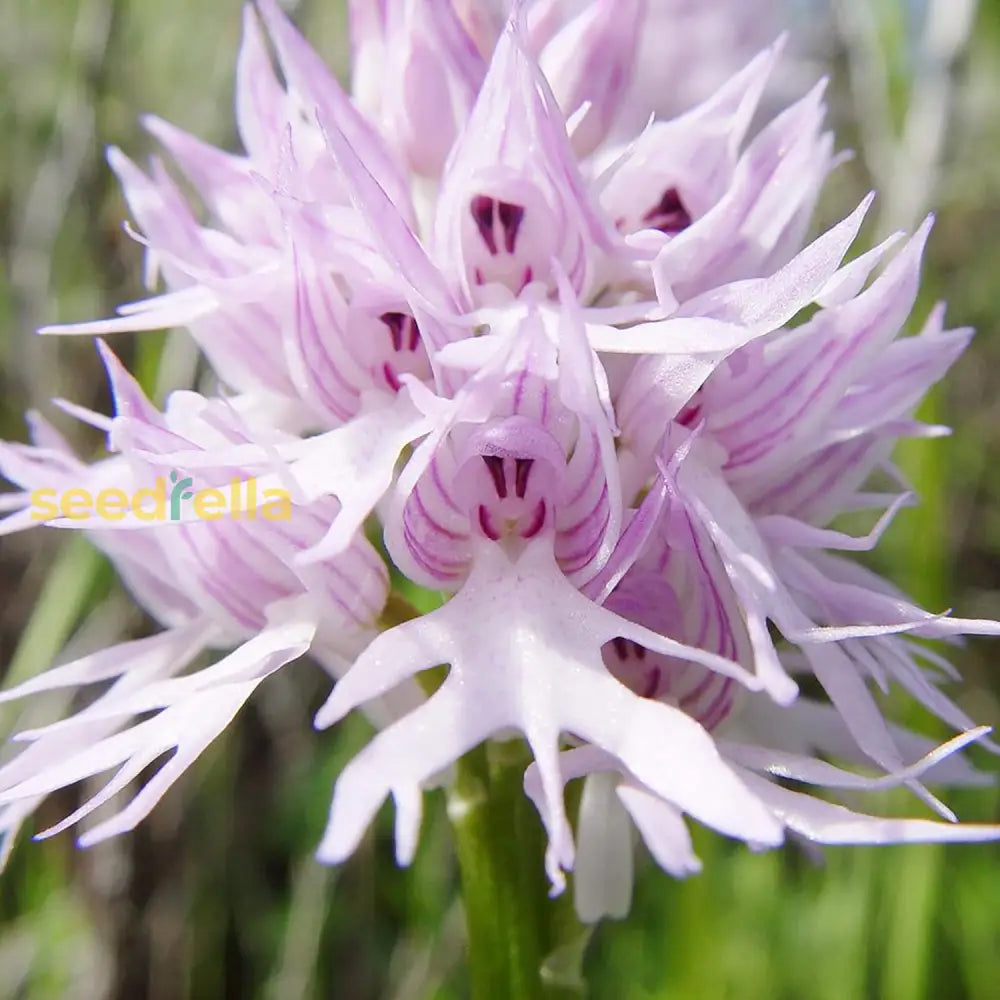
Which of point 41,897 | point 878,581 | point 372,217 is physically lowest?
point 41,897

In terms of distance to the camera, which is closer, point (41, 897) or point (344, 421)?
point (344, 421)

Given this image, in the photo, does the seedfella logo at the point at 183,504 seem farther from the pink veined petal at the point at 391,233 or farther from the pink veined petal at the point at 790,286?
the pink veined petal at the point at 790,286

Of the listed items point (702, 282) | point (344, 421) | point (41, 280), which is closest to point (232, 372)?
point (344, 421)

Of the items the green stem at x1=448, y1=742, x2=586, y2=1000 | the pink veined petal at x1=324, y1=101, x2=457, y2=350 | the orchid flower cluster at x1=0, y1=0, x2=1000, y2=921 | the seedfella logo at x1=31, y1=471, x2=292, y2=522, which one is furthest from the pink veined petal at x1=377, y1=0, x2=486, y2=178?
the green stem at x1=448, y1=742, x2=586, y2=1000

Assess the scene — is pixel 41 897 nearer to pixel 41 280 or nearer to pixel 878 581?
pixel 41 280

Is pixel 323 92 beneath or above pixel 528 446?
above

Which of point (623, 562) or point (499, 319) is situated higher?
point (499, 319)

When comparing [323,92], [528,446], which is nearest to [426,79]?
[323,92]

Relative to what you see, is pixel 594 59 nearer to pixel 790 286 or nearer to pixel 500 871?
pixel 790 286
